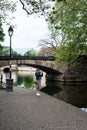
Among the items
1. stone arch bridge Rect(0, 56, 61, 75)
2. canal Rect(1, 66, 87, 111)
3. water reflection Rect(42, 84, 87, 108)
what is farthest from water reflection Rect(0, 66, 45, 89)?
water reflection Rect(42, 84, 87, 108)

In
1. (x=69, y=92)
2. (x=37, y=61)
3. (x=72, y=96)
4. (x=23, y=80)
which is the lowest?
(x=23, y=80)

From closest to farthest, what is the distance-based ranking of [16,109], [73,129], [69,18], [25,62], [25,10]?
[73,129], [25,10], [16,109], [69,18], [25,62]

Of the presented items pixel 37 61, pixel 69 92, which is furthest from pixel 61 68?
pixel 69 92

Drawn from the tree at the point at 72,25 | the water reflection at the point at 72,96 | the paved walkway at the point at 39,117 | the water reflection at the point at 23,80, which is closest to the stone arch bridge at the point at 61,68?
the water reflection at the point at 23,80

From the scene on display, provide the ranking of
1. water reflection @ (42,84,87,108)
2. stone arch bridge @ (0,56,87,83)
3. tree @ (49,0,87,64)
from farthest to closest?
stone arch bridge @ (0,56,87,83)
tree @ (49,0,87,64)
water reflection @ (42,84,87,108)

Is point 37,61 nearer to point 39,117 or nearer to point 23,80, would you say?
point 23,80

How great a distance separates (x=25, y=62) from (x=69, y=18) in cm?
2960

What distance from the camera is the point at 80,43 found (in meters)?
36.9

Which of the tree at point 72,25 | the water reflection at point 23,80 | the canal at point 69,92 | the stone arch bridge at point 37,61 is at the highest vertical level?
the tree at point 72,25

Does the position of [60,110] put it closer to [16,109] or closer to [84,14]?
[16,109]

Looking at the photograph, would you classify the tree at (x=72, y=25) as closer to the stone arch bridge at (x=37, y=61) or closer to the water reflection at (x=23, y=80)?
the water reflection at (x=23, y=80)

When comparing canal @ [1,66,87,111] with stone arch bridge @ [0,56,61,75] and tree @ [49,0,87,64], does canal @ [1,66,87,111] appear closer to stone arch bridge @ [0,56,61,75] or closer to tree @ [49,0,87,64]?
tree @ [49,0,87,64]

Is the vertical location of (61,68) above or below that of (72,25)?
below

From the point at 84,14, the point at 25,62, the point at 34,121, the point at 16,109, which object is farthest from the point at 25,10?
the point at 25,62
